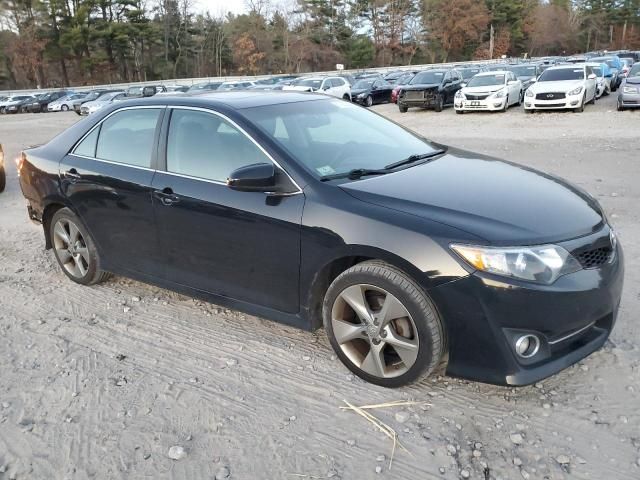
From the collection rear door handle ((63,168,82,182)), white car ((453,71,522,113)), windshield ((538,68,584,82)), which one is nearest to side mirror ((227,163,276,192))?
rear door handle ((63,168,82,182))

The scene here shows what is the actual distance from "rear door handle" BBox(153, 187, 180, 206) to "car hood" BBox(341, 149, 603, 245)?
1.24m

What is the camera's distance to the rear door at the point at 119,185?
13.1 ft

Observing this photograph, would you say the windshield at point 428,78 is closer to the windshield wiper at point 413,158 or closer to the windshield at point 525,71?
the windshield at point 525,71

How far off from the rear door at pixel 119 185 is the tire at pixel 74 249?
5.5 inches

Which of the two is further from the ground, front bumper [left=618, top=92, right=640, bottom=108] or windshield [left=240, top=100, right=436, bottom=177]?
windshield [left=240, top=100, right=436, bottom=177]

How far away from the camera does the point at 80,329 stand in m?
4.06

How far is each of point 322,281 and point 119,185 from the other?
181cm

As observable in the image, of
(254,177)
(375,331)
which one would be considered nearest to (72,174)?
(254,177)

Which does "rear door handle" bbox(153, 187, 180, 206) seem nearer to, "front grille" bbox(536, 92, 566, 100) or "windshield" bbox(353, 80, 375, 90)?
"front grille" bbox(536, 92, 566, 100)

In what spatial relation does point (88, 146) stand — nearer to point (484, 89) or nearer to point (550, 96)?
point (550, 96)

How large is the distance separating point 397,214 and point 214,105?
1.61 metres

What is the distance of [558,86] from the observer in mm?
17766

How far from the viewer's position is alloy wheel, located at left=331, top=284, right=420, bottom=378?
3.00 metres

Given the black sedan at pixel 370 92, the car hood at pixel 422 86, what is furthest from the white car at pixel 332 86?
the car hood at pixel 422 86
